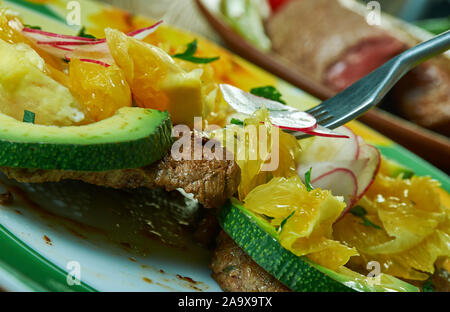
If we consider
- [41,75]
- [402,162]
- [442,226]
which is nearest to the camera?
[41,75]

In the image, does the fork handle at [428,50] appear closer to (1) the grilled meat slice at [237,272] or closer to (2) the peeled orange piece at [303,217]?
(2) the peeled orange piece at [303,217]

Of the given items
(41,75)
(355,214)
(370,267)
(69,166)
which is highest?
(41,75)

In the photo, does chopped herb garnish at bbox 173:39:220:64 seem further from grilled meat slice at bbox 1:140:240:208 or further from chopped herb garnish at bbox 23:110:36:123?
chopped herb garnish at bbox 23:110:36:123

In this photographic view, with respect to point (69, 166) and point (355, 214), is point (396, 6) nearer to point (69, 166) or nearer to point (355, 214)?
point (355, 214)

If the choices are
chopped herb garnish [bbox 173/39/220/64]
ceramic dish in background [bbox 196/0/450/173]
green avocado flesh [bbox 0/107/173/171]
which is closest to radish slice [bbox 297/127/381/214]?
chopped herb garnish [bbox 173/39/220/64]

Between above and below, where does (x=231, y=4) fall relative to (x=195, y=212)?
above

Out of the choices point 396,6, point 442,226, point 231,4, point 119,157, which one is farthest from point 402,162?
point 396,6
